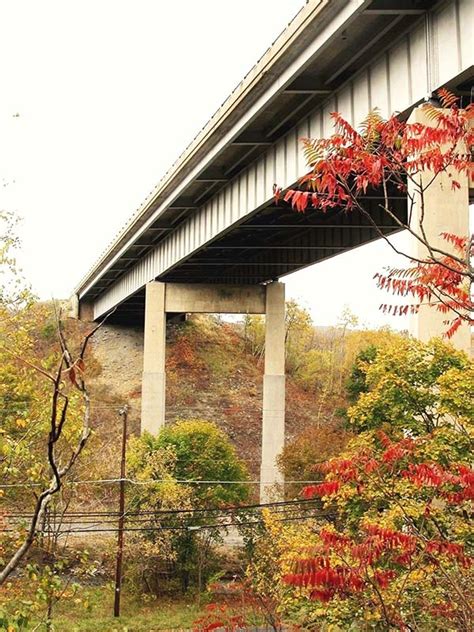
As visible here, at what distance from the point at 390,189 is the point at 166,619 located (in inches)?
548

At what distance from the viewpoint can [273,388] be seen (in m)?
32.7

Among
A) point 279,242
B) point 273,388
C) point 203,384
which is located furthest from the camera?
point 203,384

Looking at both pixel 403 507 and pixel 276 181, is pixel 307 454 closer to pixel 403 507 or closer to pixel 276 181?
pixel 276 181

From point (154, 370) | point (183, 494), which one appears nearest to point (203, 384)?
point (154, 370)

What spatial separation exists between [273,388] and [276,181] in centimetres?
1489

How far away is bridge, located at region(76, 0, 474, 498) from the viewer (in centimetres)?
1212

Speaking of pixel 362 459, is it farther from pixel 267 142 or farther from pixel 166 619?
pixel 166 619

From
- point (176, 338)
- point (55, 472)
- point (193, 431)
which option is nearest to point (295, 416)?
point (176, 338)

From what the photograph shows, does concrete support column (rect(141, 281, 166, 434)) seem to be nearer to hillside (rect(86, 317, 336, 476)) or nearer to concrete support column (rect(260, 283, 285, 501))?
concrete support column (rect(260, 283, 285, 501))

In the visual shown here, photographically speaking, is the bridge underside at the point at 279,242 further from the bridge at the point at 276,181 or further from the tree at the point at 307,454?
the tree at the point at 307,454

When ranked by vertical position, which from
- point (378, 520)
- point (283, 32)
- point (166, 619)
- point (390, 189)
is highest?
point (283, 32)

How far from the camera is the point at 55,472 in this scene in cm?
405

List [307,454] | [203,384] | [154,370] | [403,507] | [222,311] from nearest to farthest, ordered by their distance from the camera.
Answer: [403,507] < [307,454] < [154,370] < [222,311] < [203,384]

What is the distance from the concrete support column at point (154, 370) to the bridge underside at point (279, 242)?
183 cm
